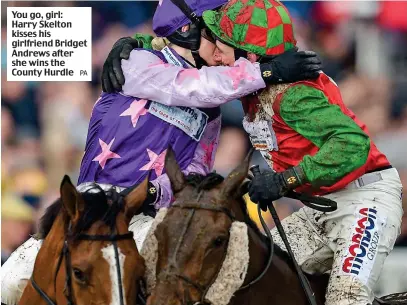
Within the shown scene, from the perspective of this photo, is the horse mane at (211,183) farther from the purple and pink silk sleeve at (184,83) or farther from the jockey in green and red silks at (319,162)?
the purple and pink silk sleeve at (184,83)

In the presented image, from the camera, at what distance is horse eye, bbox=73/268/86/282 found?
398 cm

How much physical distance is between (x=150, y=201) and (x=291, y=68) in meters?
0.99

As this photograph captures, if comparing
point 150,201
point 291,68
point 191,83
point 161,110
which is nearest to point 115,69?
point 161,110

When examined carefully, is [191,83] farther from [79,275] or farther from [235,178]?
[79,275]

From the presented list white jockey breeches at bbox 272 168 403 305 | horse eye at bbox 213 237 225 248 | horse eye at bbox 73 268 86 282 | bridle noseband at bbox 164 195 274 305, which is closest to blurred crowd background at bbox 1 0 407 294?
white jockey breeches at bbox 272 168 403 305

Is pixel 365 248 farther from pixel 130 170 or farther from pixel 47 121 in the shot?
pixel 47 121

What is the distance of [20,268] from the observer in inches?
188

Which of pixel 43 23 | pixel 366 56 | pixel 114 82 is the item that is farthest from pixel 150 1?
pixel 114 82

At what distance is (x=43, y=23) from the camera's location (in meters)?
7.62

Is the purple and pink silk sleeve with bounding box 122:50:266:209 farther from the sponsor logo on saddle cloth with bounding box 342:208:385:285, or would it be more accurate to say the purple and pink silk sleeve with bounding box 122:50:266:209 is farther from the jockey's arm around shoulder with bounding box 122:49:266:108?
the sponsor logo on saddle cloth with bounding box 342:208:385:285

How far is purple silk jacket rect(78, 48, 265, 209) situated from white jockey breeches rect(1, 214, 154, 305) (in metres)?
0.16

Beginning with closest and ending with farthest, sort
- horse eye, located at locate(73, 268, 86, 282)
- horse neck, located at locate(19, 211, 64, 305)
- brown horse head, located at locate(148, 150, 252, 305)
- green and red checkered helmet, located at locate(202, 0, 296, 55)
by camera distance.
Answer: brown horse head, located at locate(148, 150, 252, 305) → horse eye, located at locate(73, 268, 86, 282) → horse neck, located at locate(19, 211, 64, 305) → green and red checkered helmet, located at locate(202, 0, 296, 55)

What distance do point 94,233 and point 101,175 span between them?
96 cm
